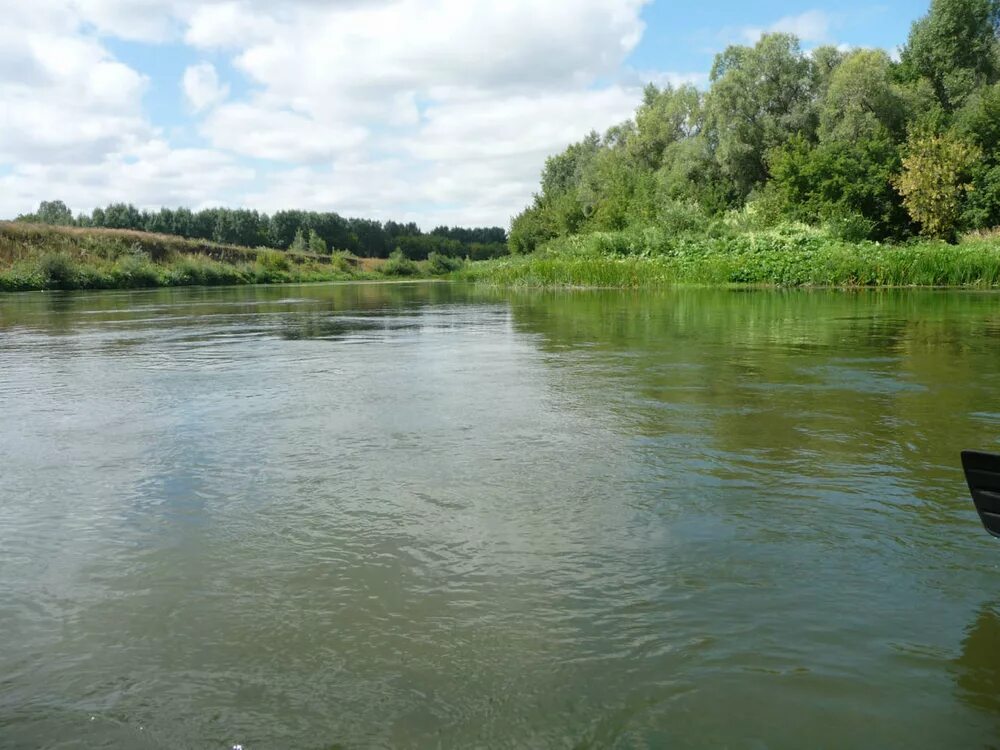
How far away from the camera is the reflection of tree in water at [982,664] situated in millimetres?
2885

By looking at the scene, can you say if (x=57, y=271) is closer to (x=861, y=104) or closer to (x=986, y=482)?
(x=861, y=104)

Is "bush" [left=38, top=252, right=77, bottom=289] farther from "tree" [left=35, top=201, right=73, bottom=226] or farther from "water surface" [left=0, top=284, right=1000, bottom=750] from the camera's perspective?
"tree" [left=35, top=201, right=73, bottom=226]

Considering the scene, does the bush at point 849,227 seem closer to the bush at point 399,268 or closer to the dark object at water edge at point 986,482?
the dark object at water edge at point 986,482

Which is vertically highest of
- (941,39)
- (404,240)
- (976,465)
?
(941,39)

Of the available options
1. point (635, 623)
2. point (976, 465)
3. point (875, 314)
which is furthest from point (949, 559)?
point (875, 314)

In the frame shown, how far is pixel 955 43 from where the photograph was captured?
64.2 m

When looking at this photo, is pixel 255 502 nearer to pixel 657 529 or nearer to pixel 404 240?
pixel 657 529

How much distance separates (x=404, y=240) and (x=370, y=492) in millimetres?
151173

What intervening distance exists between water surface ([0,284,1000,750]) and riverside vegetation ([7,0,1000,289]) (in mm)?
26420

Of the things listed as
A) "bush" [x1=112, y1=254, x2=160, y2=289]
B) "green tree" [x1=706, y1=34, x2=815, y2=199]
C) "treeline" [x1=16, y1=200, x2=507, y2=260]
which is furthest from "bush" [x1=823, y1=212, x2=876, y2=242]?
"treeline" [x1=16, y1=200, x2=507, y2=260]

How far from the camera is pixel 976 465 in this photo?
3285 mm

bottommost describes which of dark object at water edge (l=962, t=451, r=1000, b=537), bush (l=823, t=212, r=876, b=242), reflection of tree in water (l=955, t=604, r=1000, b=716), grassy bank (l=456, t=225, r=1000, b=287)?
reflection of tree in water (l=955, t=604, r=1000, b=716)

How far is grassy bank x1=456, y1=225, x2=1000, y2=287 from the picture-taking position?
30141 mm

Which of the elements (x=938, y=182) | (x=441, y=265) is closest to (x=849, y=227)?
(x=938, y=182)
